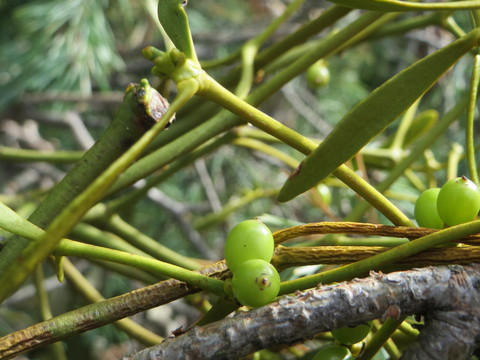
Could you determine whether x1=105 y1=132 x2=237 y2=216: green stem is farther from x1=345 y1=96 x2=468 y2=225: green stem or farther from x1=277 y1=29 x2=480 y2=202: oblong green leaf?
x1=277 y1=29 x2=480 y2=202: oblong green leaf

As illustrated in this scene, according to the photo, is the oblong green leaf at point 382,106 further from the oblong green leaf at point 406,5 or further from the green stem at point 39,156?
the green stem at point 39,156

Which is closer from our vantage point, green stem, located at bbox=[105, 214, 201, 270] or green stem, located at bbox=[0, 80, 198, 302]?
green stem, located at bbox=[0, 80, 198, 302]

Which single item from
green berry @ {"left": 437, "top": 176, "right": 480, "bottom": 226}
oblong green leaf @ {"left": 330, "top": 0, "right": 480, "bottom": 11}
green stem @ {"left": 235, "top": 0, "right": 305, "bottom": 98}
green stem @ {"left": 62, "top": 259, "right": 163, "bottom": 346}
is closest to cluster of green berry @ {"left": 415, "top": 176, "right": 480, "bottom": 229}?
green berry @ {"left": 437, "top": 176, "right": 480, "bottom": 226}

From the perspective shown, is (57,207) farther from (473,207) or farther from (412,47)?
(412,47)

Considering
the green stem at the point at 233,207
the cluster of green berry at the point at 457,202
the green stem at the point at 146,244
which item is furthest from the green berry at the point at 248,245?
the green stem at the point at 233,207

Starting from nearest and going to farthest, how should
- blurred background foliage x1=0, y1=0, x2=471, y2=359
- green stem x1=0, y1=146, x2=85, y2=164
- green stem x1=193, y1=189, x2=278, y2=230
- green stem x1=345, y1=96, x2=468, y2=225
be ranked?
1. green stem x1=345, y1=96, x2=468, y2=225
2. green stem x1=0, y1=146, x2=85, y2=164
3. green stem x1=193, y1=189, x2=278, y2=230
4. blurred background foliage x1=0, y1=0, x2=471, y2=359

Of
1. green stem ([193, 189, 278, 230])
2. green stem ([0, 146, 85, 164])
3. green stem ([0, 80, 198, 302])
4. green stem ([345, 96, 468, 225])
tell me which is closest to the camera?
green stem ([0, 80, 198, 302])

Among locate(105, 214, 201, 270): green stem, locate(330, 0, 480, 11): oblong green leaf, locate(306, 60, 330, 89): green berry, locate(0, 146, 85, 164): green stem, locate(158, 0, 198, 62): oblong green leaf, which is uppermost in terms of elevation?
locate(0, 146, 85, 164): green stem

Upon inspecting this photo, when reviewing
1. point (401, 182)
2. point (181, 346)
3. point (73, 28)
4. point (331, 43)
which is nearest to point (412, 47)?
point (401, 182)
